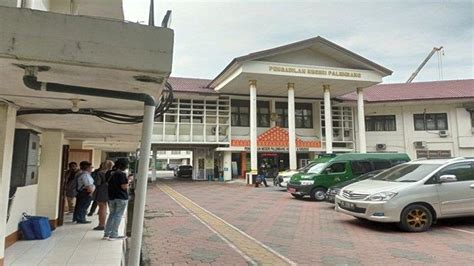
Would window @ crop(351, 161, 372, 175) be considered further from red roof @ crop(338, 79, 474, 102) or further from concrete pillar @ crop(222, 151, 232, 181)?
red roof @ crop(338, 79, 474, 102)

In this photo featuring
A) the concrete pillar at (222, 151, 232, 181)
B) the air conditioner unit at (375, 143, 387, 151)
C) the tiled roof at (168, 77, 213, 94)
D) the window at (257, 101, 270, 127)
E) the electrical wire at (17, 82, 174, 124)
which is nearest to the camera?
the electrical wire at (17, 82, 174, 124)

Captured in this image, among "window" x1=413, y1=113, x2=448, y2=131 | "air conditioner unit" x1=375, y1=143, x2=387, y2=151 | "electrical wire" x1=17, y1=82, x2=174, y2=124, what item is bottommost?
"electrical wire" x1=17, y1=82, x2=174, y2=124

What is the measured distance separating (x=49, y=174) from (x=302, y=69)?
18.9 m

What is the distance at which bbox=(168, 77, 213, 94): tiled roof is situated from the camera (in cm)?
2496

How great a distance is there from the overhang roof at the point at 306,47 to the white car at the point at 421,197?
15468 millimetres

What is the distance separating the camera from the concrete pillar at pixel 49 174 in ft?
23.0

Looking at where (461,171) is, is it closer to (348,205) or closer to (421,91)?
(348,205)

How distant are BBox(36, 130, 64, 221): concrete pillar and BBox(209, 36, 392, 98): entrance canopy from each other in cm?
1596

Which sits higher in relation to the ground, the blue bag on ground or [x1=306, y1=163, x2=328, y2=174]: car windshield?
[x1=306, y1=163, x2=328, y2=174]: car windshield

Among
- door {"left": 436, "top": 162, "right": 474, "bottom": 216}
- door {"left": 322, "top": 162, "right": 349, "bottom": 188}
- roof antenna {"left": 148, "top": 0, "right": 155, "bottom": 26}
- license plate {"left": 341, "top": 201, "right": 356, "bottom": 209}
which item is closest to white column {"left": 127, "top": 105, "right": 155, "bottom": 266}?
roof antenna {"left": 148, "top": 0, "right": 155, "bottom": 26}

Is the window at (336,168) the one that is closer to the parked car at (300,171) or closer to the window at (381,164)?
the parked car at (300,171)

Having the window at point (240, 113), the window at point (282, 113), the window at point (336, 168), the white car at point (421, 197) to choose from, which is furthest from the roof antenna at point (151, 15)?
the window at point (282, 113)

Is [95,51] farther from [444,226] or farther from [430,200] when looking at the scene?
[444,226]

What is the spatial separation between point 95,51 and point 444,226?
8.30 meters
